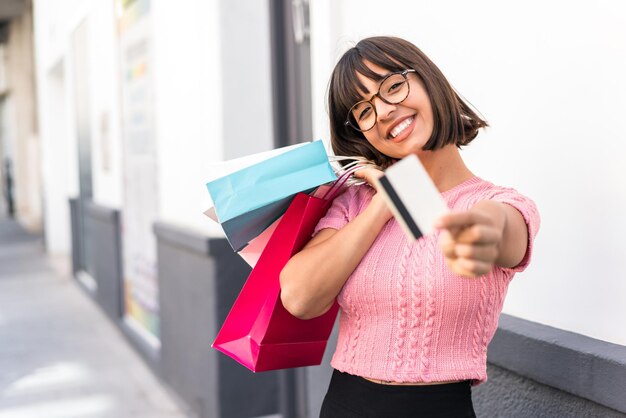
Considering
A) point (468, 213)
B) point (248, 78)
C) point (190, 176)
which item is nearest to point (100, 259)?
point (190, 176)

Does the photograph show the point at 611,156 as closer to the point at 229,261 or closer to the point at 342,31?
the point at 342,31

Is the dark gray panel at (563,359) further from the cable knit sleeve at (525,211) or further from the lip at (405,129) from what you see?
the lip at (405,129)

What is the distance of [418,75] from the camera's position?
4.96 ft

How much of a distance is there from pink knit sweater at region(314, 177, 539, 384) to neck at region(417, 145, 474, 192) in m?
0.03

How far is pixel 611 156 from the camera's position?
1.75 meters

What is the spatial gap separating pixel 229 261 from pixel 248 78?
0.95m

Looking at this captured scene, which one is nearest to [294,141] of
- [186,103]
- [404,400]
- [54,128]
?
[186,103]

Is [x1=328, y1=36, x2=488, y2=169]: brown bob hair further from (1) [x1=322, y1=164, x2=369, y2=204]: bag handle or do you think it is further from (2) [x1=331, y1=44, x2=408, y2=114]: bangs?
(1) [x1=322, y1=164, x2=369, y2=204]: bag handle

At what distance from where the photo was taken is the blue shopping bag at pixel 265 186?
1.56m

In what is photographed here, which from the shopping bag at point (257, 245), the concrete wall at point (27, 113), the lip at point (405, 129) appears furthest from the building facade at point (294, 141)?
the concrete wall at point (27, 113)

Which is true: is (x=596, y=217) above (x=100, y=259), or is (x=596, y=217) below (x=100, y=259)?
above

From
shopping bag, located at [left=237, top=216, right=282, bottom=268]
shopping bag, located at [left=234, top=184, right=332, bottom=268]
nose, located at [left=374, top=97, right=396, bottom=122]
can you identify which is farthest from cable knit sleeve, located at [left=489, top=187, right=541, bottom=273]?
shopping bag, located at [left=237, top=216, right=282, bottom=268]

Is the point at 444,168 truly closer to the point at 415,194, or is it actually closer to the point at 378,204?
the point at 378,204

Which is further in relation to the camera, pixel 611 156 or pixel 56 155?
pixel 56 155
